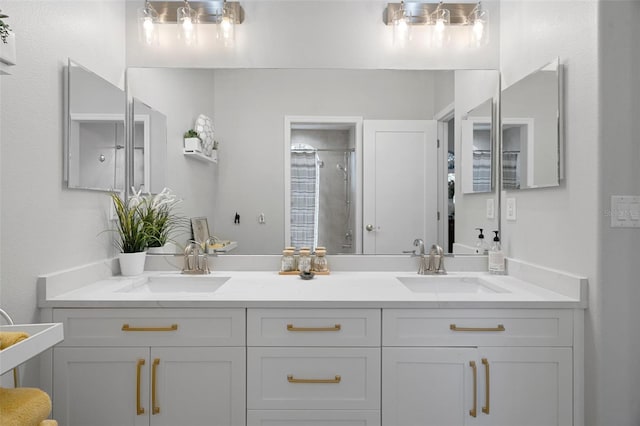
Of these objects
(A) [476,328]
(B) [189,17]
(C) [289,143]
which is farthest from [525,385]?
(B) [189,17]

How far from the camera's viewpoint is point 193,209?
2170 mm

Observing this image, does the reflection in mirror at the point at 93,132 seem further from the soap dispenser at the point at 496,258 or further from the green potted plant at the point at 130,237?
the soap dispenser at the point at 496,258

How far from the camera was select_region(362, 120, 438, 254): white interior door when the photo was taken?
217 centimetres

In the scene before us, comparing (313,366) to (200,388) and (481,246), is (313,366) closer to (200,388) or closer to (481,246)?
(200,388)

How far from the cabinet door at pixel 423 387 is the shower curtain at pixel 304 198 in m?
0.81

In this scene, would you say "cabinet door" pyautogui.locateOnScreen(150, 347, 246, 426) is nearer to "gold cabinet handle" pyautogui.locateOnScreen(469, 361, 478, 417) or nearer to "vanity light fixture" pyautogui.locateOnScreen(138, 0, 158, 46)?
"gold cabinet handle" pyautogui.locateOnScreen(469, 361, 478, 417)

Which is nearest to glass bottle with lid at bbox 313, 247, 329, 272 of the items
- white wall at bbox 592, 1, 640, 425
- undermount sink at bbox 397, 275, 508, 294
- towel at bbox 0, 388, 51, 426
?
undermount sink at bbox 397, 275, 508, 294

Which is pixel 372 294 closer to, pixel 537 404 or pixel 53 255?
pixel 537 404

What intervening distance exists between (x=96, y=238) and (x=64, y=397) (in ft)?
2.25

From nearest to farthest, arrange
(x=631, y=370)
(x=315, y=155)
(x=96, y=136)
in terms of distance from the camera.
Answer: (x=631, y=370)
(x=96, y=136)
(x=315, y=155)

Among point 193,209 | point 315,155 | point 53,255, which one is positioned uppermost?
point 315,155

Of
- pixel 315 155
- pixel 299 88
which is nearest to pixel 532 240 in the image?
pixel 315 155

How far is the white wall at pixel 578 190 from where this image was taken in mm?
1454

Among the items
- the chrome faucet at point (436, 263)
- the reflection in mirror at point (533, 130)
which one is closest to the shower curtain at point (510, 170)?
the reflection in mirror at point (533, 130)
